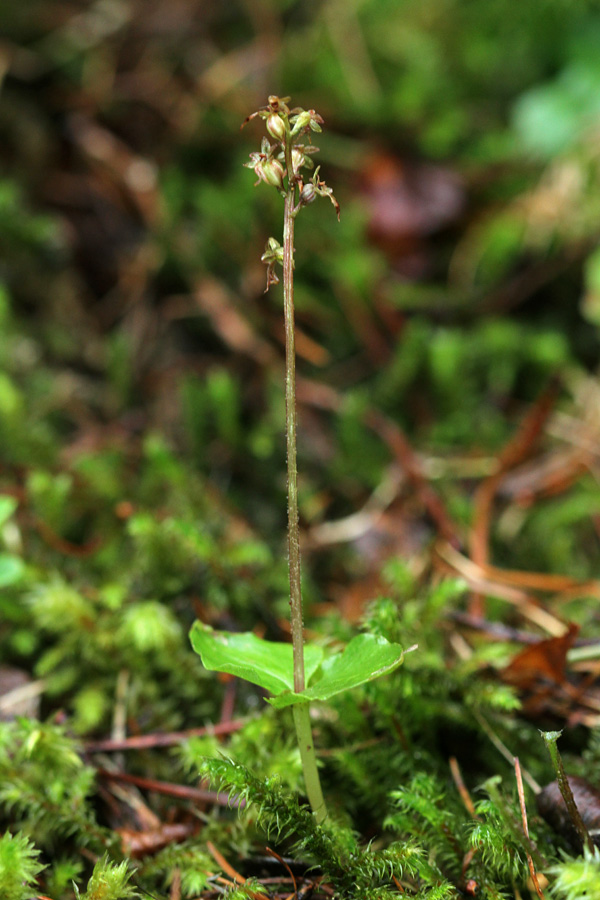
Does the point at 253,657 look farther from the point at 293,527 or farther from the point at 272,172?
the point at 272,172

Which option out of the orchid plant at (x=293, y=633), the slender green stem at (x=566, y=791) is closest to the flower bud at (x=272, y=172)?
the orchid plant at (x=293, y=633)

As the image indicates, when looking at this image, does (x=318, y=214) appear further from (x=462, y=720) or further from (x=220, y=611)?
(x=462, y=720)

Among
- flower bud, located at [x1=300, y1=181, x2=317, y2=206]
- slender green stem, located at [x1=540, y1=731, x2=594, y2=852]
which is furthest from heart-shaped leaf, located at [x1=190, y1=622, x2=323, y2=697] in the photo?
flower bud, located at [x1=300, y1=181, x2=317, y2=206]

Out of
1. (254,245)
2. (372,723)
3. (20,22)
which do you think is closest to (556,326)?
(254,245)

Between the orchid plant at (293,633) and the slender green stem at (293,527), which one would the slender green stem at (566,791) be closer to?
the orchid plant at (293,633)

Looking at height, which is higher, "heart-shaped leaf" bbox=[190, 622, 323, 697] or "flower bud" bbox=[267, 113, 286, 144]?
"flower bud" bbox=[267, 113, 286, 144]

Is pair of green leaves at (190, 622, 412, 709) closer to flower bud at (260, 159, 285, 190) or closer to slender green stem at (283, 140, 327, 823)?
slender green stem at (283, 140, 327, 823)

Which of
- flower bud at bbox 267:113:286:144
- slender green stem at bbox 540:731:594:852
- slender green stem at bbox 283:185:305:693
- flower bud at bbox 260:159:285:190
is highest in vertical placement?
flower bud at bbox 267:113:286:144
